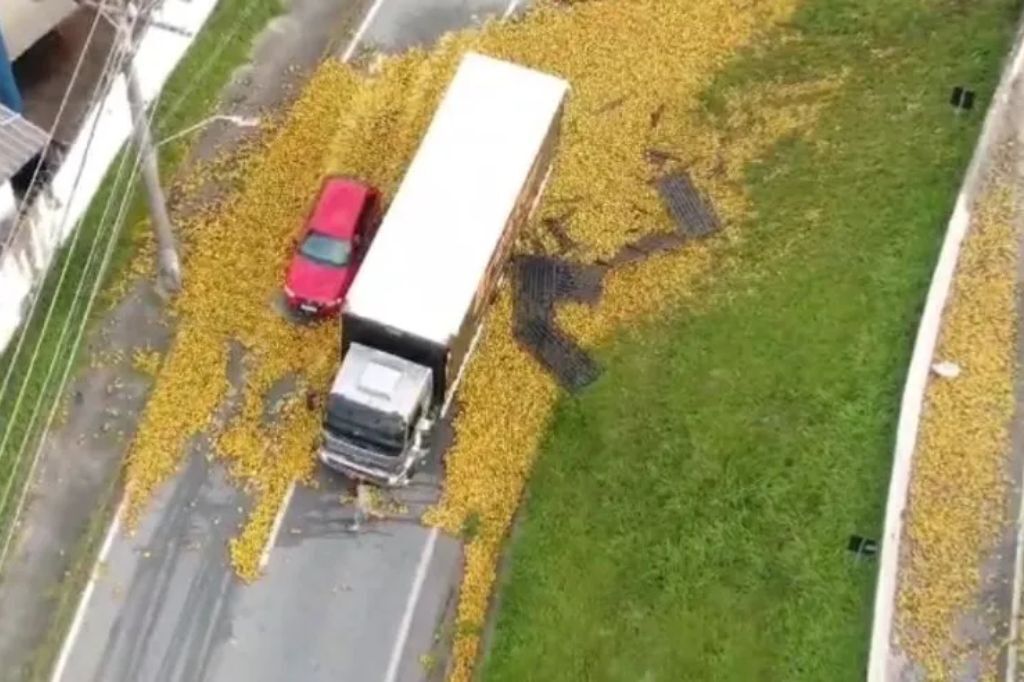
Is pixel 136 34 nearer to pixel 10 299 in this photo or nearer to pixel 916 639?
pixel 10 299

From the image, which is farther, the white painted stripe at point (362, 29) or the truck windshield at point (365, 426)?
the white painted stripe at point (362, 29)

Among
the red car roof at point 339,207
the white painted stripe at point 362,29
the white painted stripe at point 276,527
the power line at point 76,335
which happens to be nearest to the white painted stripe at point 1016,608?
the white painted stripe at point 276,527

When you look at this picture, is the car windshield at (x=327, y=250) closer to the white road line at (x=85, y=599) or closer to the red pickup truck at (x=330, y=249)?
the red pickup truck at (x=330, y=249)

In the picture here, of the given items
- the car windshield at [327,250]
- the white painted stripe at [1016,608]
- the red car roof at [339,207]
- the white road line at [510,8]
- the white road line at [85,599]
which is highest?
the white road line at [510,8]

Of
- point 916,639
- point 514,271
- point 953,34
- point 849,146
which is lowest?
point 916,639

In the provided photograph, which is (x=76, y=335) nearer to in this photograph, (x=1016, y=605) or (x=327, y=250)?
(x=327, y=250)

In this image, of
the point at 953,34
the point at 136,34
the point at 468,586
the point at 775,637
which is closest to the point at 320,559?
the point at 468,586
